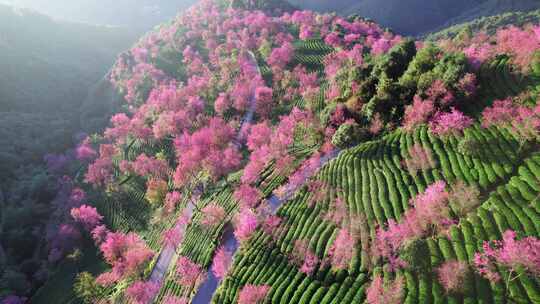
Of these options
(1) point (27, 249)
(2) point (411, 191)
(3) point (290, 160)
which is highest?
(3) point (290, 160)

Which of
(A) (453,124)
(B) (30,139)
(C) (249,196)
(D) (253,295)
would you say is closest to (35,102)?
(B) (30,139)

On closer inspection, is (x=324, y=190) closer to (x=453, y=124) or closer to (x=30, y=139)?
(x=453, y=124)

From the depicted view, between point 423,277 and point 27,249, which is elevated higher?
point 423,277

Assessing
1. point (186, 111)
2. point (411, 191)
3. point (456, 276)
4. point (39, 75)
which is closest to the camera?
point (456, 276)

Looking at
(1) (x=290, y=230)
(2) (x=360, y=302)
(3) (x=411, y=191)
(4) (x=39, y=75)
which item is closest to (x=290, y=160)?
(1) (x=290, y=230)

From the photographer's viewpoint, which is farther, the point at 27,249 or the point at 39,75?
the point at 39,75

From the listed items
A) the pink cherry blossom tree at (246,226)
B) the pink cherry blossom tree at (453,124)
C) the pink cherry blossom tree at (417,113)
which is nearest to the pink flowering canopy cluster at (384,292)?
the pink cherry blossom tree at (246,226)

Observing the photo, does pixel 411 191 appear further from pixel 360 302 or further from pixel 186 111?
pixel 186 111

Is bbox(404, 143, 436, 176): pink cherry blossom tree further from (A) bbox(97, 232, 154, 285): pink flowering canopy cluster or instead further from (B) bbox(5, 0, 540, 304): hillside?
(A) bbox(97, 232, 154, 285): pink flowering canopy cluster

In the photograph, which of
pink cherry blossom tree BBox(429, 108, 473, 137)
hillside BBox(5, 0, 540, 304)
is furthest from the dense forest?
pink cherry blossom tree BBox(429, 108, 473, 137)
